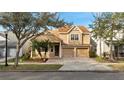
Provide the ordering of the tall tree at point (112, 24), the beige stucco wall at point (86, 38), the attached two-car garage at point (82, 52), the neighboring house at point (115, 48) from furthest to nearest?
the beige stucco wall at point (86, 38) → the attached two-car garage at point (82, 52) → the neighboring house at point (115, 48) → the tall tree at point (112, 24)

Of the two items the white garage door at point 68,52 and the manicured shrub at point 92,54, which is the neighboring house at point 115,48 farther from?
the white garage door at point 68,52

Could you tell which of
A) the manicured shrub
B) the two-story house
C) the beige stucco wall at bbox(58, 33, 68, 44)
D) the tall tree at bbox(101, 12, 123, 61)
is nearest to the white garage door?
the two-story house

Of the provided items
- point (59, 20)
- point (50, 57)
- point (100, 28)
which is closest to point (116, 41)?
point (100, 28)

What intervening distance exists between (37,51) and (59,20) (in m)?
10.2

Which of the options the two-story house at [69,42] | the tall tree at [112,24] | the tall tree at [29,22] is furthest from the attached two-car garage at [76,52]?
the tall tree at [29,22]

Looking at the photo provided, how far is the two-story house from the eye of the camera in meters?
31.2

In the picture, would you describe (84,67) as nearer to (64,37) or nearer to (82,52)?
(82,52)

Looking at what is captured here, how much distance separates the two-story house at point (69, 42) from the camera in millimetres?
31188

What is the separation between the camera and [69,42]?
32.7m

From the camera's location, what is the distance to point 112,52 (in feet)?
96.6

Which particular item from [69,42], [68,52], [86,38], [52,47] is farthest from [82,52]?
[52,47]

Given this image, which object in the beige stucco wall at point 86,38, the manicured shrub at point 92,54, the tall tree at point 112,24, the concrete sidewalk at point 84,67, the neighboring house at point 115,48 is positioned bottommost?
the concrete sidewalk at point 84,67

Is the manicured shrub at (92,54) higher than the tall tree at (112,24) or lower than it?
lower
